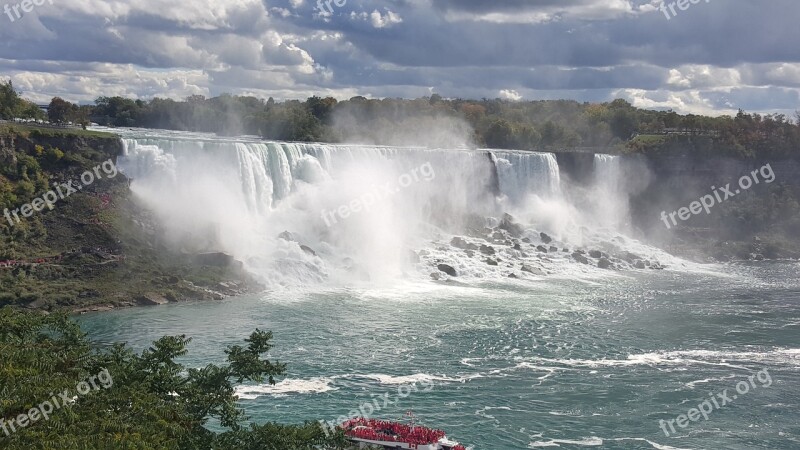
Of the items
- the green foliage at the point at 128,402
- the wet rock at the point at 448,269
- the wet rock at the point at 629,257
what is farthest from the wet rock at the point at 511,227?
the green foliage at the point at 128,402

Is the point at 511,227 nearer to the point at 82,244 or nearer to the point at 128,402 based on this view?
the point at 82,244

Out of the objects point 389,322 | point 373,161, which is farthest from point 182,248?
point 373,161

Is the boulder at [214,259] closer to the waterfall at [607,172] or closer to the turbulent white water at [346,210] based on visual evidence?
the turbulent white water at [346,210]

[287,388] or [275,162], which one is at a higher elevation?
[275,162]

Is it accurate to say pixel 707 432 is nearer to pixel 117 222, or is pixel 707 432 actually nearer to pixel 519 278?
pixel 519 278

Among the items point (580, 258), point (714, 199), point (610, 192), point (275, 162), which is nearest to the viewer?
point (275, 162)

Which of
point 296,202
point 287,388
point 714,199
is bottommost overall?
point 287,388

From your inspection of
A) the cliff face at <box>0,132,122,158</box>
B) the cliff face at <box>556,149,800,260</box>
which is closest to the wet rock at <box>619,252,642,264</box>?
the cliff face at <box>556,149,800,260</box>

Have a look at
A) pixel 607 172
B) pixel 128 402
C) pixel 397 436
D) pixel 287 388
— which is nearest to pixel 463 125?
pixel 607 172
